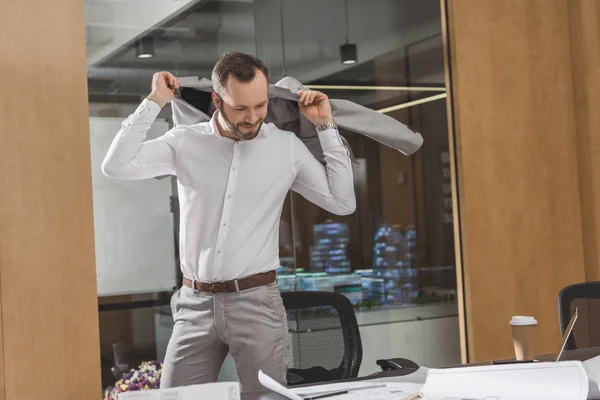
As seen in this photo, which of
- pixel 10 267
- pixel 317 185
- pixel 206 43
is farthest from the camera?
Result: pixel 206 43

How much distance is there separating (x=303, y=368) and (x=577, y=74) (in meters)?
2.92

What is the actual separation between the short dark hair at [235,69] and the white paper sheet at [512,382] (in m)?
1.30

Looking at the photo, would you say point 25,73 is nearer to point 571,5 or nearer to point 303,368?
point 303,368

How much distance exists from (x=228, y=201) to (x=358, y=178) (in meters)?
1.69

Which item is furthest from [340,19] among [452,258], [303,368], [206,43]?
[303,368]

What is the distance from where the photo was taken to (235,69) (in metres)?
2.72

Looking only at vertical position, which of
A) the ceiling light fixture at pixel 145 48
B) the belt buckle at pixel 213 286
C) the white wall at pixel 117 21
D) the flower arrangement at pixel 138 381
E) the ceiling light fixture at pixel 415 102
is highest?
the white wall at pixel 117 21

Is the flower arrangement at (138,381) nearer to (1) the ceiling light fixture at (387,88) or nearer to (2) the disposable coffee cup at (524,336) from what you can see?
(1) the ceiling light fixture at (387,88)

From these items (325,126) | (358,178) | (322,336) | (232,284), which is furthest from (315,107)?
(358,178)

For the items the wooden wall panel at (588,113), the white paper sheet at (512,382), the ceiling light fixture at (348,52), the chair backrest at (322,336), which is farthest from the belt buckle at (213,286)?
the wooden wall panel at (588,113)

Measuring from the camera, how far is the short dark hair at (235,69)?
2.71 m

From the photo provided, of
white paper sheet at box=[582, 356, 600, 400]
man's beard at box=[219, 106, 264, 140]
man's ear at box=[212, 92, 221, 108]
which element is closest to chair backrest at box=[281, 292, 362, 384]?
man's beard at box=[219, 106, 264, 140]

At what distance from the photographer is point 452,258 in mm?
4602

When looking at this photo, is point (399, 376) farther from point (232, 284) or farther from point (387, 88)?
point (387, 88)
